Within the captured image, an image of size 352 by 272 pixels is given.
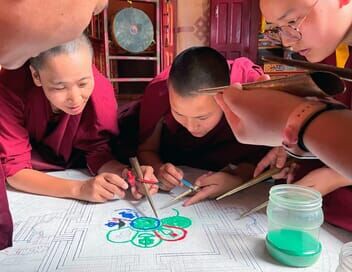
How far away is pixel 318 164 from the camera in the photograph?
0.72 metres

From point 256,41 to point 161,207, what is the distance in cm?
254

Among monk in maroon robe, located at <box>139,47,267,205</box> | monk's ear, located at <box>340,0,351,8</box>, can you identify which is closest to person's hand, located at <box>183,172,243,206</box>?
monk in maroon robe, located at <box>139,47,267,205</box>

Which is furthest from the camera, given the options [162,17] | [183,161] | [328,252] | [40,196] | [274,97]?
[162,17]

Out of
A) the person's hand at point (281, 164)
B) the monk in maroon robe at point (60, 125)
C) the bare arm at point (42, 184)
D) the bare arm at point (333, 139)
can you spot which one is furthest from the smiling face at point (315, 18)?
the bare arm at point (42, 184)

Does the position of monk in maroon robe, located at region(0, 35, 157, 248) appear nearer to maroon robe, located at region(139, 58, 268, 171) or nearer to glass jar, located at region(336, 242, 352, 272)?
maroon robe, located at region(139, 58, 268, 171)

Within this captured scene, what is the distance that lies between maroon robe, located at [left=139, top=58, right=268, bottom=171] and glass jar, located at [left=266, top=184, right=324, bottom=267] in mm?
364

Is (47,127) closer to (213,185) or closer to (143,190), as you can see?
(143,190)

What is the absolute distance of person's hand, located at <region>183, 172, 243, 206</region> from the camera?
76 centimetres

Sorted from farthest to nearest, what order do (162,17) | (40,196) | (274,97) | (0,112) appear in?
1. (162,17)
2. (0,112)
3. (40,196)
4. (274,97)

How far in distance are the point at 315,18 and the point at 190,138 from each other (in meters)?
0.51

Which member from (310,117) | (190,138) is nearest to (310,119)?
(310,117)

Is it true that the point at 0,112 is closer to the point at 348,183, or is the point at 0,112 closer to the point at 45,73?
the point at 45,73

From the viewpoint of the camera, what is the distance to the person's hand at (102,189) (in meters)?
0.75

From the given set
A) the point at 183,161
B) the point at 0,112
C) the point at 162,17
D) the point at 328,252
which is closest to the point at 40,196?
the point at 0,112
